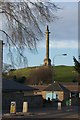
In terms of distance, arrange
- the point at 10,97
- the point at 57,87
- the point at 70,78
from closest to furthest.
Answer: the point at 10,97
the point at 57,87
the point at 70,78

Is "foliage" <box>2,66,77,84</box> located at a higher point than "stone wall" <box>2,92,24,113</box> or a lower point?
higher

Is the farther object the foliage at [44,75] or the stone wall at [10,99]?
the foliage at [44,75]

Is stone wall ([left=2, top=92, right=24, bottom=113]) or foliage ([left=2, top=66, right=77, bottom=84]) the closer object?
stone wall ([left=2, top=92, right=24, bottom=113])

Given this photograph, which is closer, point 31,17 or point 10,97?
point 31,17

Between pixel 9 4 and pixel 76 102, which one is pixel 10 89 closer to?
pixel 76 102

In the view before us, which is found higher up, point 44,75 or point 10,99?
point 44,75

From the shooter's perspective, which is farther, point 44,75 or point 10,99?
point 44,75

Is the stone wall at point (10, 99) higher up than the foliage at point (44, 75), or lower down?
lower down

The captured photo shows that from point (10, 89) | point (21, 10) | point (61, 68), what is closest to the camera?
point (21, 10)

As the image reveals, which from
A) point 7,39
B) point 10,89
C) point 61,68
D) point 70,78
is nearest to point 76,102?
point 10,89

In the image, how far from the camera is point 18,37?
2031cm

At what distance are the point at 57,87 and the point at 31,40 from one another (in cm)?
7686

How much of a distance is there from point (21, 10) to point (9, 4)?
0.66 m

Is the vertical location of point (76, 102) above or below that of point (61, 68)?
below
